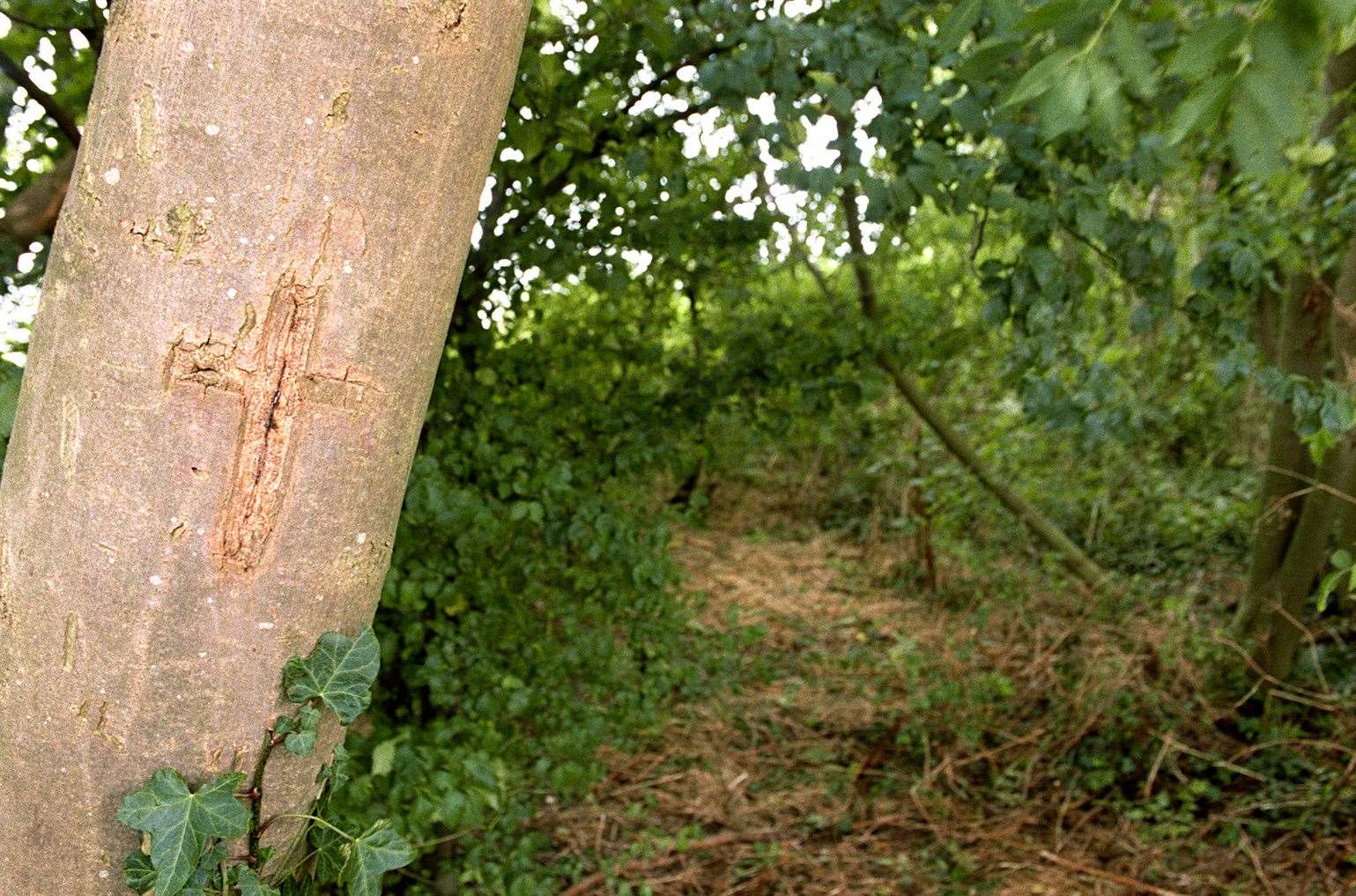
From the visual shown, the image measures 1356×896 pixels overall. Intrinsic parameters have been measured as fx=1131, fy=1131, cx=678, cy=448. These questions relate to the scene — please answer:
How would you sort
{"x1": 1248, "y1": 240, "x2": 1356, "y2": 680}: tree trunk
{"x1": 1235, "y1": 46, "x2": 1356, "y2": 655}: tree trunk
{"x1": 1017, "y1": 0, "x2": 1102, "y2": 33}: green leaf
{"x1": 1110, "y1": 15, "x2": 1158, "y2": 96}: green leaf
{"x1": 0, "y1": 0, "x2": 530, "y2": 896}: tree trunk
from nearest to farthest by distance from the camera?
{"x1": 0, "y1": 0, "x2": 530, "y2": 896}: tree trunk
{"x1": 1017, "y1": 0, "x2": 1102, "y2": 33}: green leaf
{"x1": 1110, "y1": 15, "x2": 1158, "y2": 96}: green leaf
{"x1": 1248, "y1": 240, "x2": 1356, "y2": 680}: tree trunk
{"x1": 1235, "y1": 46, "x2": 1356, "y2": 655}: tree trunk

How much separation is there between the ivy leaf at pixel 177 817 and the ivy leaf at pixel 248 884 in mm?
74

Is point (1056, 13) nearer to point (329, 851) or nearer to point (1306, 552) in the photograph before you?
point (329, 851)

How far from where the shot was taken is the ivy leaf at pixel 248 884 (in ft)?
3.35

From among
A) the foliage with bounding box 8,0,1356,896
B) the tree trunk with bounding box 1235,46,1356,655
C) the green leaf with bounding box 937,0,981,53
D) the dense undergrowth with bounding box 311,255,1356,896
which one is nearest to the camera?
the green leaf with bounding box 937,0,981,53

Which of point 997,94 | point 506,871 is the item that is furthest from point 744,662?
point 997,94

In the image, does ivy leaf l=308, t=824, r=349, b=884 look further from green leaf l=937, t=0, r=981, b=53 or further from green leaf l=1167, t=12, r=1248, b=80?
green leaf l=937, t=0, r=981, b=53

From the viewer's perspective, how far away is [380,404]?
0.92 m

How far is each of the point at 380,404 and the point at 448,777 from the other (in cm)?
176

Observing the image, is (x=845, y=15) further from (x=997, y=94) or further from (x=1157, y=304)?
(x=1157, y=304)

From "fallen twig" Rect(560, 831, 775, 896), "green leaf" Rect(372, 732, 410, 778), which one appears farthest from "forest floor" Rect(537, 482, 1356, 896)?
"green leaf" Rect(372, 732, 410, 778)

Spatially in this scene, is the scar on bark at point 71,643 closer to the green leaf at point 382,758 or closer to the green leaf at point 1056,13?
the green leaf at point 1056,13

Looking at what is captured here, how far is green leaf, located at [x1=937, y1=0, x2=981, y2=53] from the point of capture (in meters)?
1.49

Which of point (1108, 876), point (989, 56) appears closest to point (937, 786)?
point (1108, 876)

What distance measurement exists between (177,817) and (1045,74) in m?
1.22
